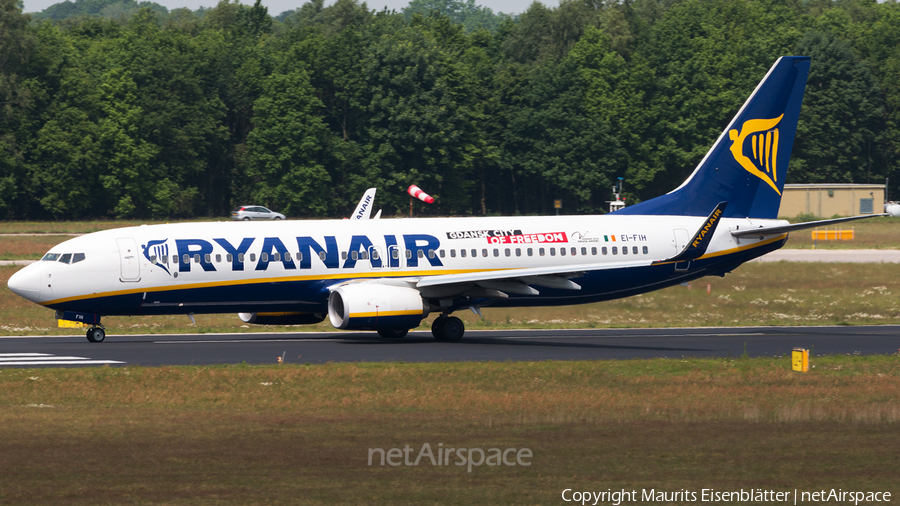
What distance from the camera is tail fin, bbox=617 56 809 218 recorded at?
42.2 m

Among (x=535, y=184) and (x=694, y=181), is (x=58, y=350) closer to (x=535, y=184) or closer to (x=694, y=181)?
(x=694, y=181)

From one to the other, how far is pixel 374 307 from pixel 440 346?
2631 millimetres

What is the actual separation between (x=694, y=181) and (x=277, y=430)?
26.5 metres

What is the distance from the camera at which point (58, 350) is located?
33.6 metres

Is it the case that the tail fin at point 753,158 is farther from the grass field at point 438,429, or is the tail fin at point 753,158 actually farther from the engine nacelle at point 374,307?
the grass field at point 438,429

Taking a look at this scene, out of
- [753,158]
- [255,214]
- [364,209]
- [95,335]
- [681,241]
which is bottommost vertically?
[95,335]

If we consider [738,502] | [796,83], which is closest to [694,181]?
[796,83]

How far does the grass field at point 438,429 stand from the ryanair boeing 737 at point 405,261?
21.4 feet

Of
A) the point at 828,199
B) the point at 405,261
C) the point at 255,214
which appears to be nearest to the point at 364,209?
the point at 405,261

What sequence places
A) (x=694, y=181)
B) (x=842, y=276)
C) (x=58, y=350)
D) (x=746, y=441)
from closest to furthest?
(x=746, y=441)
(x=58, y=350)
(x=694, y=181)
(x=842, y=276)

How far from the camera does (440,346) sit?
35.8 meters

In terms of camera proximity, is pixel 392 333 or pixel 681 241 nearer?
pixel 392 333

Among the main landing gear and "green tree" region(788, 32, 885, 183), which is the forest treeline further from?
the main landing gear

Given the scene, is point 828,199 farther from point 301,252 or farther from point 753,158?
point 301,252
